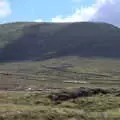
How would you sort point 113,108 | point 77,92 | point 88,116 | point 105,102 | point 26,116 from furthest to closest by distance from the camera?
point 77,92
point 105,102
point 113,108
point 88,116
point 26,116

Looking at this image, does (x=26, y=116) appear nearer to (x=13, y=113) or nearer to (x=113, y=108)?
(x=13, y=113)

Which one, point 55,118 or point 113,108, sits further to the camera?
point 113,108

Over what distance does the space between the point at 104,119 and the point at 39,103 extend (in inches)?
903

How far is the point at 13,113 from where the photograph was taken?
47.6 m

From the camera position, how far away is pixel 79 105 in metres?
→ 68.5

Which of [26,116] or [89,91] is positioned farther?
[89,91]

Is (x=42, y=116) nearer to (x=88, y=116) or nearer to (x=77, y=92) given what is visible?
(x=88, y=116)

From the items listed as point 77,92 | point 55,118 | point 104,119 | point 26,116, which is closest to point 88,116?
point 104,119

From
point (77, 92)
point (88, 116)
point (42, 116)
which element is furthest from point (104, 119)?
point (77, 92)

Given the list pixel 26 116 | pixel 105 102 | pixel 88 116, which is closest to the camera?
pixel 26 116

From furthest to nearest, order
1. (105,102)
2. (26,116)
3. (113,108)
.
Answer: (105,102)
(113,108)
(26,116)

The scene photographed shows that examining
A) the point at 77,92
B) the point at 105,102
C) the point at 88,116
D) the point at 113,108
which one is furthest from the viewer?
the point at 77,92

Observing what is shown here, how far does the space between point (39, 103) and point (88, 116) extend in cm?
2236

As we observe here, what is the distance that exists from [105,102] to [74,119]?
24985 millimetres
